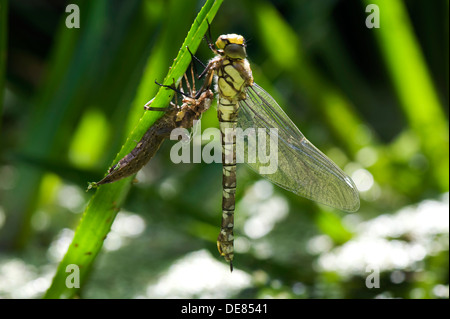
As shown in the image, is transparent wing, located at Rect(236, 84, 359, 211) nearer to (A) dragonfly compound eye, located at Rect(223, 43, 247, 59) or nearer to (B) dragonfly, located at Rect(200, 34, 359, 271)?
(B) dragonfly, located at Rect(200, 34, 359, 271)

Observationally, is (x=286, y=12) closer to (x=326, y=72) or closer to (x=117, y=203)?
(x=326, y=72)

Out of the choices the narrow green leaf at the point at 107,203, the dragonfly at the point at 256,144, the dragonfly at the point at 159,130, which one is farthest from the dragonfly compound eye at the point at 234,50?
the narrow green leaf at the point at 107,203

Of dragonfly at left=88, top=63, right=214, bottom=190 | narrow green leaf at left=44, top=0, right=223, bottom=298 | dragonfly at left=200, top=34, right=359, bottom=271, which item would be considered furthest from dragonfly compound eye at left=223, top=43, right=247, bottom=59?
narrow green leaf at left=44, top=0, right=223, bottom=298

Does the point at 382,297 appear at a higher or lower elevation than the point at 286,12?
lower

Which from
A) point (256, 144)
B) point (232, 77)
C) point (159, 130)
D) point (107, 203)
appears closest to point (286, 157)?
point (256, 144)

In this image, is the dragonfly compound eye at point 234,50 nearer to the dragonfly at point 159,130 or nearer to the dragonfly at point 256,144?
the dragonfly at point 256,144
